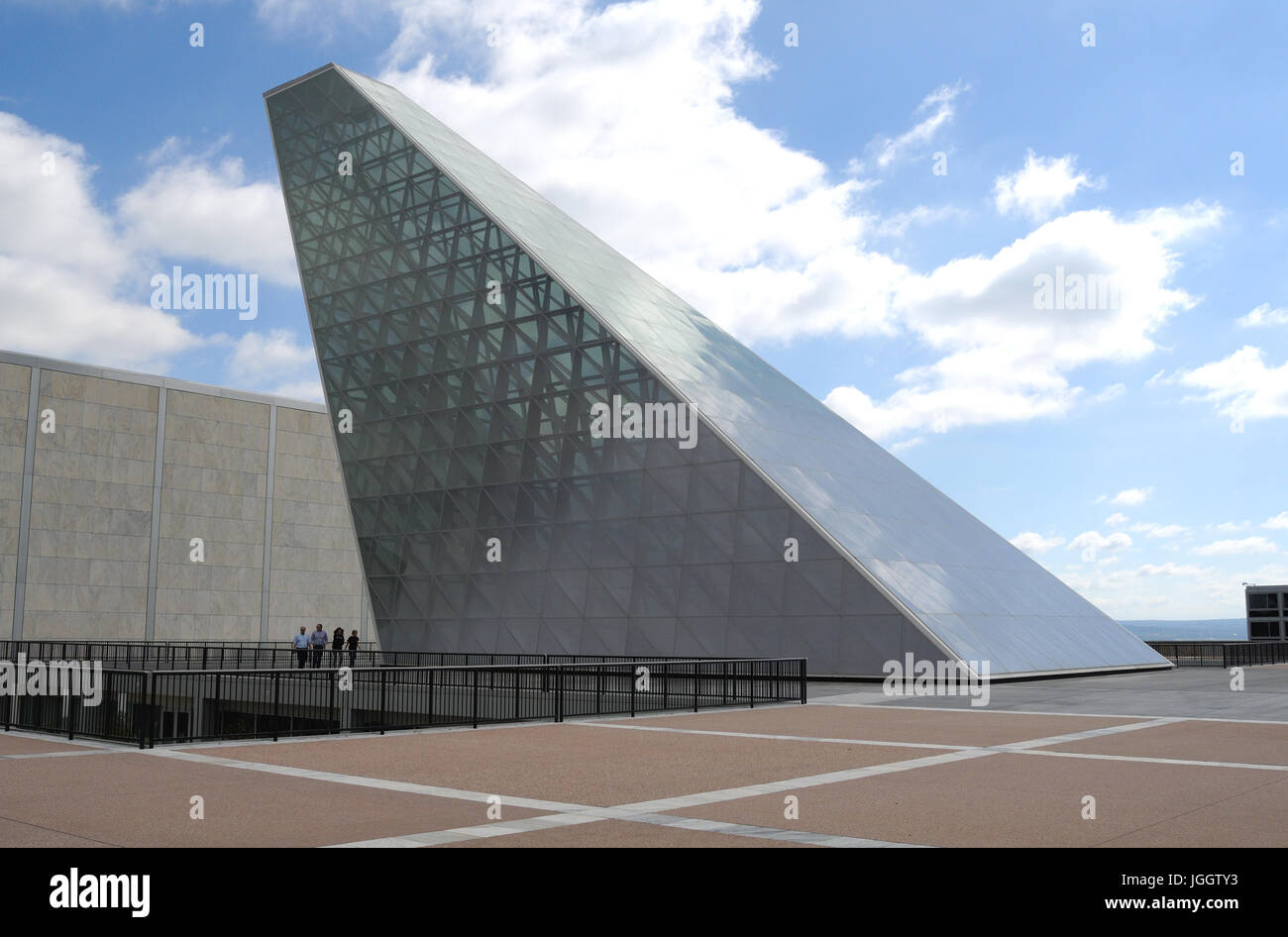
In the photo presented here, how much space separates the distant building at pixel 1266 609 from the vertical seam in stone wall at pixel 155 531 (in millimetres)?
104295

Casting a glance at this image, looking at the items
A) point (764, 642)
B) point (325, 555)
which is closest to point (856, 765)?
point (764, 642)

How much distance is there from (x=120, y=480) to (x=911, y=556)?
3878cm

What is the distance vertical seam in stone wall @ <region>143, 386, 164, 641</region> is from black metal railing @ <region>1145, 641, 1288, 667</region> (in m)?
44.5

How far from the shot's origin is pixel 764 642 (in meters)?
32.6

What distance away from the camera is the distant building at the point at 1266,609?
375 feet

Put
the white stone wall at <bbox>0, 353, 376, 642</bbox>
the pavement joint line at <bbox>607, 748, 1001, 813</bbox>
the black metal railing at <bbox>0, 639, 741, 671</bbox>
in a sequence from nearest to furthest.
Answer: the pavement joint line at <bbox>607, 748, 1001, 813</bbox> < the black metal railing at <bbox>0, 639, 741, 671</bbox> < the white stone wall at <bbox>0, 353, 376, 642</bbox>

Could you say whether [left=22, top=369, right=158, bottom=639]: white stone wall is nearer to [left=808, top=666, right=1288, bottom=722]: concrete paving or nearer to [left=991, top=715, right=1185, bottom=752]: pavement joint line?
[left=808, top=666, right=1288, bottom=722]: concrete paving

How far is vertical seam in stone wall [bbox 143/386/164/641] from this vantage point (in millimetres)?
54594

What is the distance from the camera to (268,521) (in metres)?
59.9

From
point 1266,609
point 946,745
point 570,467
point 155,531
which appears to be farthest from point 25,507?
point 1266,609

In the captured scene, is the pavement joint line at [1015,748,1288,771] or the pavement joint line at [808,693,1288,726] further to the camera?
the pavement joint line at [808,693,1288,726]

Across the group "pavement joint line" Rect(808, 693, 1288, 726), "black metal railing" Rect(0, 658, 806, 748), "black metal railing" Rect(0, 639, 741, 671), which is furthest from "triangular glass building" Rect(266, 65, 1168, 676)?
"pavement joint line" Rect(808, 693, 1288, 726)

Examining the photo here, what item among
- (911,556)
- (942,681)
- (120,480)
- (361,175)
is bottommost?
(942,681)
